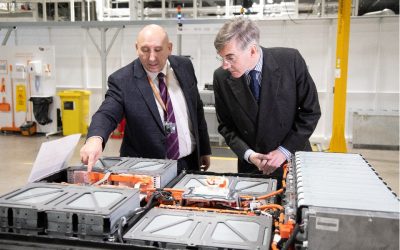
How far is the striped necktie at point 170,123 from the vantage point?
232 centimetres

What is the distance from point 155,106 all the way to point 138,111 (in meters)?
0.11

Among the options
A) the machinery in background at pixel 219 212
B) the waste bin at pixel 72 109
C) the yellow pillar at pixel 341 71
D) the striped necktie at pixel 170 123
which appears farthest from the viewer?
the waste bin at pixel 72 109

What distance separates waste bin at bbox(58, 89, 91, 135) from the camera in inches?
351

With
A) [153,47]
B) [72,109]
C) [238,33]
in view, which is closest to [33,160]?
[72,109]

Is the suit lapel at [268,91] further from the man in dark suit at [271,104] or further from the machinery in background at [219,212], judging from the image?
the machinery in background at [219,212]

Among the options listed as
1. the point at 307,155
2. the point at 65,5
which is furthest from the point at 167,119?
the point at 65,5

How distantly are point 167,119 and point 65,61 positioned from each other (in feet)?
28.2

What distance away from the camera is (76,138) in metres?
1.94

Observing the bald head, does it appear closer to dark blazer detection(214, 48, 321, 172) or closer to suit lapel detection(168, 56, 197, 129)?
suit lapel detection(168, 56, 197, 129)

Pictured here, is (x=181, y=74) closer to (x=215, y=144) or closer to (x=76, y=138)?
(x=76, y=138)

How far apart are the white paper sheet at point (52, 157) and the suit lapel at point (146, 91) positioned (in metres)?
0.51

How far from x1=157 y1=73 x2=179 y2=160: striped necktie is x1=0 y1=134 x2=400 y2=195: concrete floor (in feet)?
11.8

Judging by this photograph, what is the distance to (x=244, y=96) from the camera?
2.29m

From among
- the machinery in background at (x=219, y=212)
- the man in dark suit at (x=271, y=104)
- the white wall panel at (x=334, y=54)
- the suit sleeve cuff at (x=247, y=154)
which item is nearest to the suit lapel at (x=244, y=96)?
the man in dark suit at (x=271, y=104)
